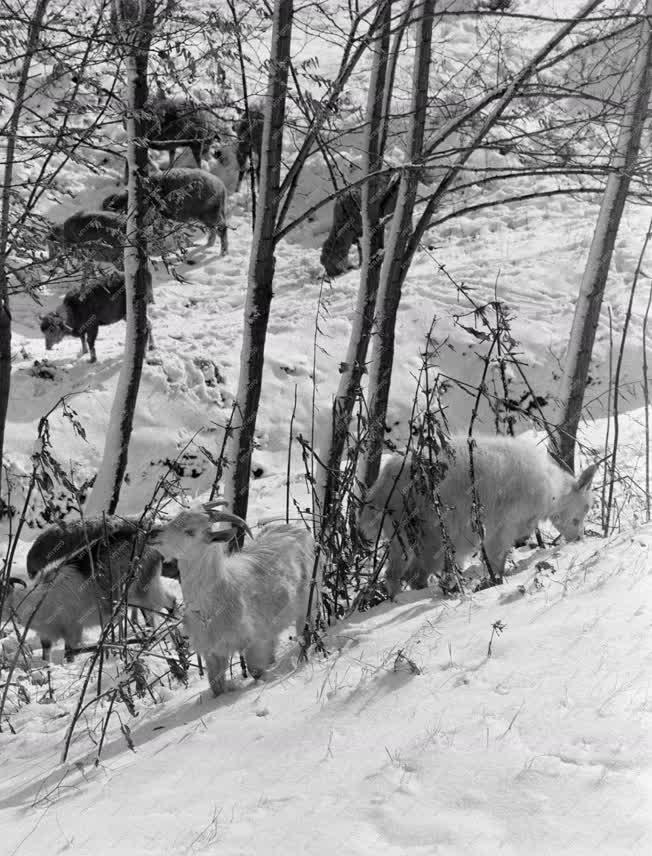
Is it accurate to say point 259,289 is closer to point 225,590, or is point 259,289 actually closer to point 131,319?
point 225,590

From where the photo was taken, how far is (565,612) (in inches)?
173

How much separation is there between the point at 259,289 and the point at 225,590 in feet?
8.51

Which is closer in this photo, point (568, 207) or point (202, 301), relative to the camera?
point (202, 301)

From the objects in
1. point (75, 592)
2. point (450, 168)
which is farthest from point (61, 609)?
point (450, 168)

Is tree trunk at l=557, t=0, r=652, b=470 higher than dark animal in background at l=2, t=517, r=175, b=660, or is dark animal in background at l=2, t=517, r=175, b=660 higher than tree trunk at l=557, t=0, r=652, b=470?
tree trunk at l=557, t=0, r=652, b=470

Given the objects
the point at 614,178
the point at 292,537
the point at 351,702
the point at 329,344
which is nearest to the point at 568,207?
the point at 329,344

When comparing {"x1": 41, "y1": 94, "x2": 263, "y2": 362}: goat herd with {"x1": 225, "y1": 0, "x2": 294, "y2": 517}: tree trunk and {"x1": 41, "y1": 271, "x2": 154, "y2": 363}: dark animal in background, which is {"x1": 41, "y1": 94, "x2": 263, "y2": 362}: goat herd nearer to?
{"x1": 41, "y1": 271, "x2": 154, "y2": 363}: dark animal in background

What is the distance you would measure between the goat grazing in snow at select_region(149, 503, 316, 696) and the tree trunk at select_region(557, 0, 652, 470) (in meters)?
3.20

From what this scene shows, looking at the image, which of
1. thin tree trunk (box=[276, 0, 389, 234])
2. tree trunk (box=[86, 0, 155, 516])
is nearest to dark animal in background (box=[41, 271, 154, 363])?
tree trunk (box=[86, 0, 155, 516])

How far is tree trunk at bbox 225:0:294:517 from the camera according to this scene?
671 centimetres

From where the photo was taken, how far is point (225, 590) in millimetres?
5090

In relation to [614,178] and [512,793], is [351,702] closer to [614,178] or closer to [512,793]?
[512,793]

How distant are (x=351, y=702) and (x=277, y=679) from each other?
1030mm

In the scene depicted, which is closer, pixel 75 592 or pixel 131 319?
pixel 75 592
